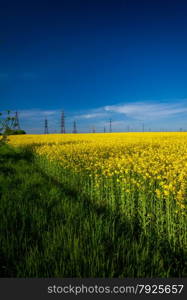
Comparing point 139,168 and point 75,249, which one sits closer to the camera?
point 75,249

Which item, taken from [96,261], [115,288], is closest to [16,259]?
[96,261]

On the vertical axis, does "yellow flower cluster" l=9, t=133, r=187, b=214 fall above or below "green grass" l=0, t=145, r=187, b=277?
above

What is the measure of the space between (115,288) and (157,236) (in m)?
1.76

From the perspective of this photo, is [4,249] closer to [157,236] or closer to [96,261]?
[96,261]

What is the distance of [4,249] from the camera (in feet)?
10.0

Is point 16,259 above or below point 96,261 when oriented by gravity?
below

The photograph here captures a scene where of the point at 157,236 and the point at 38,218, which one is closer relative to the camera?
the point at 157,236

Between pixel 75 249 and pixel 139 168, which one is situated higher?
pixel 139 168

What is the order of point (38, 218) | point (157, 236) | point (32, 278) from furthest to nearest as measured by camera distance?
point (38, 218) < point (157, 236) < point (32, 278)

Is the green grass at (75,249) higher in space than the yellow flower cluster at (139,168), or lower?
lower

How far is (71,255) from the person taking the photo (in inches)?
104

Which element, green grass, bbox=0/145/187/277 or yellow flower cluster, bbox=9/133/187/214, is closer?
green grass, bbox=0/145/187/277

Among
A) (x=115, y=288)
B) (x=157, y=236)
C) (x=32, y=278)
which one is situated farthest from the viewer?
(x=157, y=236)

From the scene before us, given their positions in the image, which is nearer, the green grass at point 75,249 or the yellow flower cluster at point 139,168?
the green grass at point 75,249
